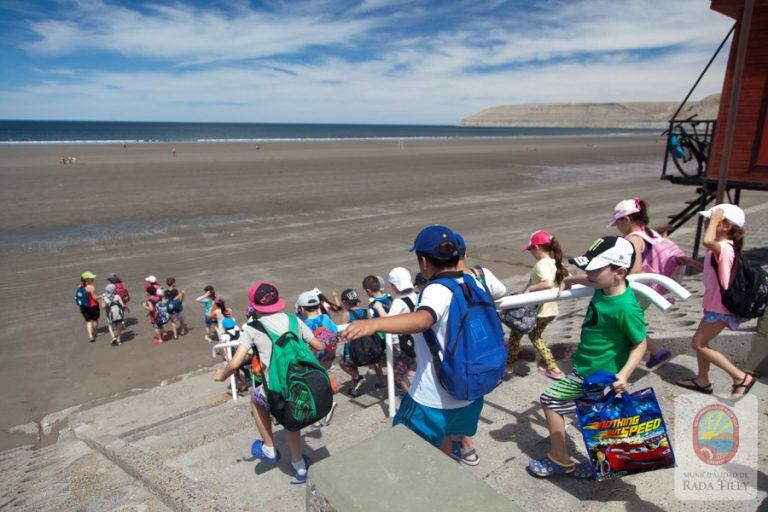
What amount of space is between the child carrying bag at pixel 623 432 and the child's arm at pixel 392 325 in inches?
45.5

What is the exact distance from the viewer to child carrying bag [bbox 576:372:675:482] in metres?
2.61

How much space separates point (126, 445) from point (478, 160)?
130ft

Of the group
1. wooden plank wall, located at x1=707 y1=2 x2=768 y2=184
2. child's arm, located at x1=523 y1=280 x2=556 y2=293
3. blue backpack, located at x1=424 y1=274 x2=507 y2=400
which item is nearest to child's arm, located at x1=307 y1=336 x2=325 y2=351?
blue backpack, located at x1=424 y1=274 x2=507 y2=400

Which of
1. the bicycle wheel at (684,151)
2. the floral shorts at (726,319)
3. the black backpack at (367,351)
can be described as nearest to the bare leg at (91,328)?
the black backpack at (367,351)

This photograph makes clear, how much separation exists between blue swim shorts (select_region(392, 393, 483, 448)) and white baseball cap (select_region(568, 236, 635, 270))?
3.42 ft

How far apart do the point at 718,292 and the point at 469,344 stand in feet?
8.12

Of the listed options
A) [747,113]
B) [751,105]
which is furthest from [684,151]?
[751,105]

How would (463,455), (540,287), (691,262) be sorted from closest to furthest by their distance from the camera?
1. (463,455)
2. (691,262)
3. (540,287)

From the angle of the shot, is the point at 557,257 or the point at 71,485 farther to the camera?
the point at 557,257

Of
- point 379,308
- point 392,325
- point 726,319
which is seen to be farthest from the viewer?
point 379,308

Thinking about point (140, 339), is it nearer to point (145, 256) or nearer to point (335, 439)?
point (145, 256)

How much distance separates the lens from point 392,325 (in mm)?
2252

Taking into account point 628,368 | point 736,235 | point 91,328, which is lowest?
point 91,328

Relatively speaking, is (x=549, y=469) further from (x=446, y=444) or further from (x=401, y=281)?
(x=401, y=281)
